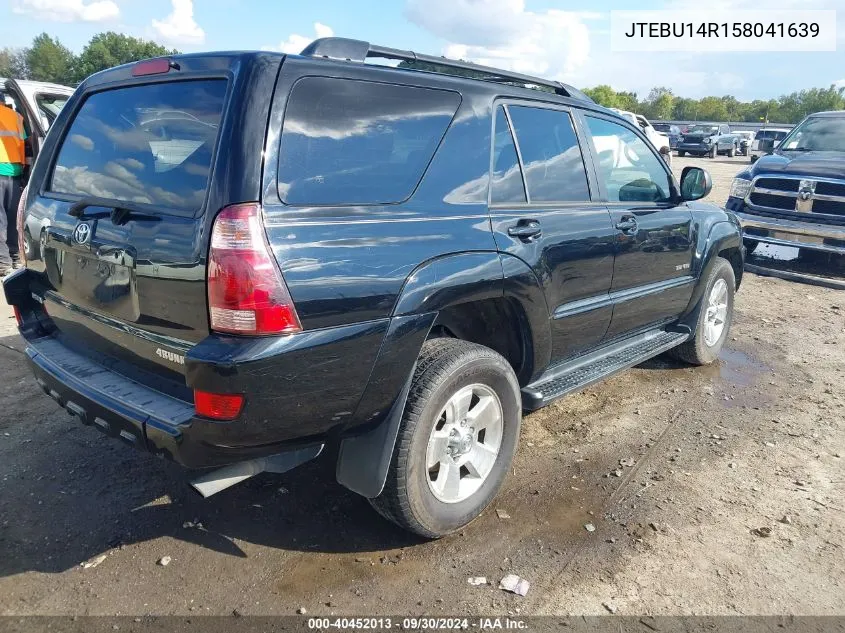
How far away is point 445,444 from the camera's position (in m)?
2.78

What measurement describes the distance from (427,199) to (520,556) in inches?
61.1

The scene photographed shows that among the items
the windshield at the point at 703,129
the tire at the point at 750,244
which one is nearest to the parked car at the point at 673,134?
the windshield at the point at 703,129

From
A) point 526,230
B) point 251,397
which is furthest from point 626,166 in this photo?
point 251,397

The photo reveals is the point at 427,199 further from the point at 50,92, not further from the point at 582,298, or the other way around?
the point at 50,92

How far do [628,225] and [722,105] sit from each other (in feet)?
A: 308

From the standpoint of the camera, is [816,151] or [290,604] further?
[816,151]

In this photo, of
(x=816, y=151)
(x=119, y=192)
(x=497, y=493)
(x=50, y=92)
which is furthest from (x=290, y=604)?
(x=816, y=151)

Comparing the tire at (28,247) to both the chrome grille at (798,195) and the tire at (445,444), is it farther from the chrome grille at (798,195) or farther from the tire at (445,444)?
the chrome grille at (798,195)

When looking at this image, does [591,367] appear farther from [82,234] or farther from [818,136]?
[818,136]

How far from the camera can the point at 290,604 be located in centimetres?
241

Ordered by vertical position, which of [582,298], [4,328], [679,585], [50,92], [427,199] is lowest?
[679,585]

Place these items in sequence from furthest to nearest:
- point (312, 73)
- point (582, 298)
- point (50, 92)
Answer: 1. point (50, 92)
2. point (582, 298)
3. point (312, 73)

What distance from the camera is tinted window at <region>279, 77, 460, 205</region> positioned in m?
2.22

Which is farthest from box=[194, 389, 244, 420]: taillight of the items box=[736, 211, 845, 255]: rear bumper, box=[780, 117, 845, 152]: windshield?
box=[780, 117, 845, 152]: windshield
